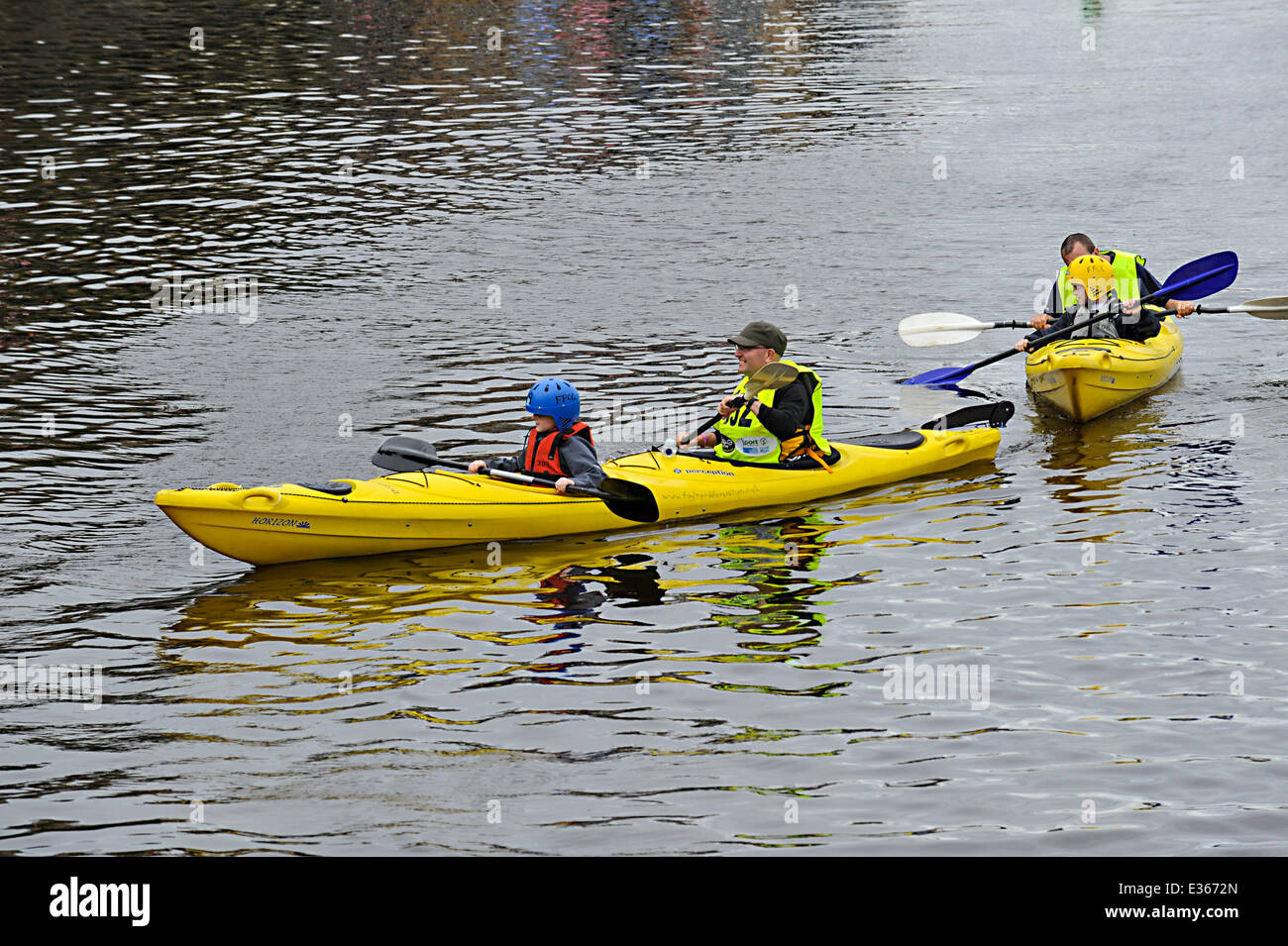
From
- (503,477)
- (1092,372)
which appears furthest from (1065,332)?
(503,477)

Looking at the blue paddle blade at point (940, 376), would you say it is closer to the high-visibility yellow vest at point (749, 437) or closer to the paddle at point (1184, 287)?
the paddle at point (1184, 287)

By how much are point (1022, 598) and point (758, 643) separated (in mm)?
1876

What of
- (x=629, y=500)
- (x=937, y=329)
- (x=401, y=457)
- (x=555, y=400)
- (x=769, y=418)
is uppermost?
(x=937, y=329)

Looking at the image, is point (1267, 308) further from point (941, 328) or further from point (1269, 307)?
point (941, 328)

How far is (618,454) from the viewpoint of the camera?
13.0m

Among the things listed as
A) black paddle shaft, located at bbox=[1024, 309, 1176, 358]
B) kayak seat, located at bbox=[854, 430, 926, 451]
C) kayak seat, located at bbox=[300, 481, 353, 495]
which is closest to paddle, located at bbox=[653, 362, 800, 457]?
kayak seat, located at bbox=[854, 430, 926, 451]

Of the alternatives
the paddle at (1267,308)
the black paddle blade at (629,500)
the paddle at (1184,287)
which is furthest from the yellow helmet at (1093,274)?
the black paddle blade at (629,500)

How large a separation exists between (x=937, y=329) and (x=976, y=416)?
6.88 feet

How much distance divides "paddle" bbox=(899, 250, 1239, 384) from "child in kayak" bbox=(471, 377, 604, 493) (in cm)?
447

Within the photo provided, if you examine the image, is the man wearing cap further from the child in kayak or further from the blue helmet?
the blue helmet

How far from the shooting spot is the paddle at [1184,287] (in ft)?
46.0

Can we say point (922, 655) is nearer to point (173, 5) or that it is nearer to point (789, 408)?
point (789, 408)

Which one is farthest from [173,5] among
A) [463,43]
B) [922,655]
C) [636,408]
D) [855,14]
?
[922,655]

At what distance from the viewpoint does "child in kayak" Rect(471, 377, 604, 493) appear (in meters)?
10.8
